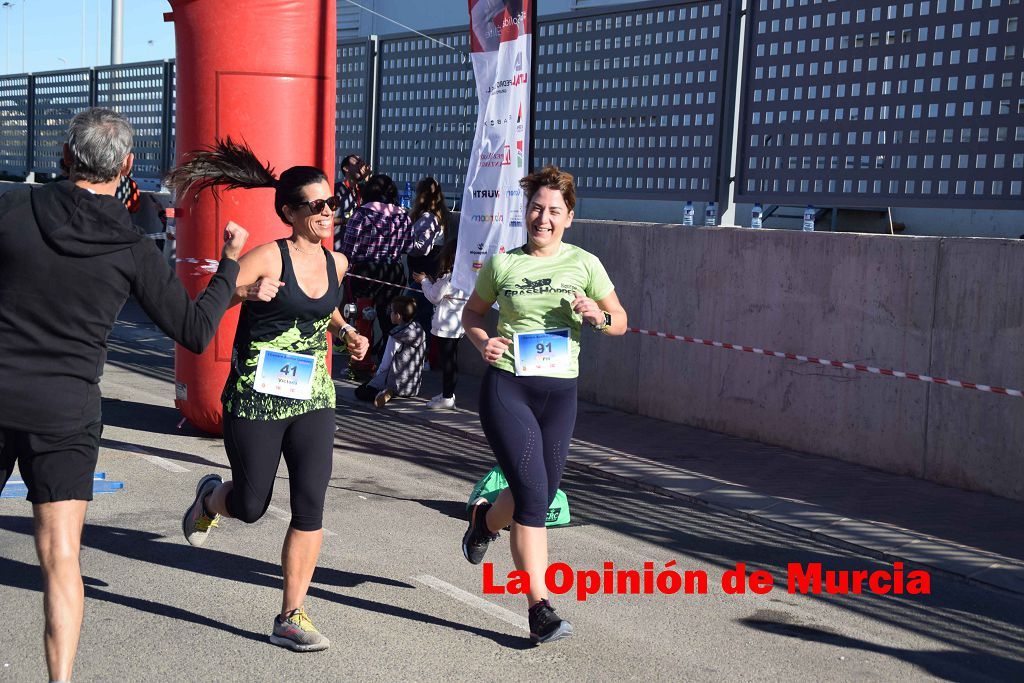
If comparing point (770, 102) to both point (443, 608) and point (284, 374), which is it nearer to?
point (443, 608)

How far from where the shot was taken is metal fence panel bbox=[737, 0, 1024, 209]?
27.1ft

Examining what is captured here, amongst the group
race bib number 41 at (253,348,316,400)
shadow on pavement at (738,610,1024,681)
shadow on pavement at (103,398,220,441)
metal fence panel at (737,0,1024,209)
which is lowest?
shadow on pavement at (738,610,1024,681)

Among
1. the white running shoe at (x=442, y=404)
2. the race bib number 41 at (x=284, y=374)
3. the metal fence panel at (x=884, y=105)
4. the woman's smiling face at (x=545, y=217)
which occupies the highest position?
the metal fence panel at (x=884, y=105)

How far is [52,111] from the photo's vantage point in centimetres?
2330

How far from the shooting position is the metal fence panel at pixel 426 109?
42.4 feet

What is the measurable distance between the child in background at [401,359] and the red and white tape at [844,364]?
6.21ft

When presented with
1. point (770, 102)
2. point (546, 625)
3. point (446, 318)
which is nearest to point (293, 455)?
point (546, 625)

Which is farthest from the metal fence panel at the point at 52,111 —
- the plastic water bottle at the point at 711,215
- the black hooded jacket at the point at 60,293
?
the black hooded jacket at the point at 60,293

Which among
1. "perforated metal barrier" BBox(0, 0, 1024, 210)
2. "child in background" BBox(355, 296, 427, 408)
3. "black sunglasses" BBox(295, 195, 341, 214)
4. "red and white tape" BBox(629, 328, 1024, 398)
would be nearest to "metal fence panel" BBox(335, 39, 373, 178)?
"perforated metal barrier" BBox(0, 0, 1024, 210)

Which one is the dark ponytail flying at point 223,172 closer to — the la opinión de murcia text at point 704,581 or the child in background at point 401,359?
the la opinión de murcia text at point 704,581

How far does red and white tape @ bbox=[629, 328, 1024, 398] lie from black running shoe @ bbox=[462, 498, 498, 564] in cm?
372

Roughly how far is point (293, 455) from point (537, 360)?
41.5 inches

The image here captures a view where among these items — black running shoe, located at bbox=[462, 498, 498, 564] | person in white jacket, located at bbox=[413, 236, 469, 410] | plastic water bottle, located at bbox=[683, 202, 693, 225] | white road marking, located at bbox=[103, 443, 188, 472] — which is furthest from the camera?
person in white jacket, located at bbox=[413, 236, 469, 410]

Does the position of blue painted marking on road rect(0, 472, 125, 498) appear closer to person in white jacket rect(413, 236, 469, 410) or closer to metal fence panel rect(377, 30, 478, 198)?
person in white jacket rect(413, 236, 469, 410)
